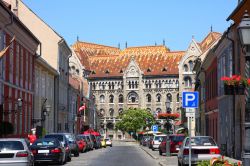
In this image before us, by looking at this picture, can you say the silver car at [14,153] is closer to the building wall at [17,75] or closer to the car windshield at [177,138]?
the building wall at [17,75]

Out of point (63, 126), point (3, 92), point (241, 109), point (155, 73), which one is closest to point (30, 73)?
point (3, 92)

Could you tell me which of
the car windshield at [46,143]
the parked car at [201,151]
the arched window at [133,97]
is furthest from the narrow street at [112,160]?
the arched window at [133,97]

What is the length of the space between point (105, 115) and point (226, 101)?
120 metres

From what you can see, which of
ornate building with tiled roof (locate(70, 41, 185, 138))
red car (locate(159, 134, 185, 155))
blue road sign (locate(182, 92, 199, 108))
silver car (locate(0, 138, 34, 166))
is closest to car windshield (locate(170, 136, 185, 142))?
red car (locate(159, 134, 185, 155))

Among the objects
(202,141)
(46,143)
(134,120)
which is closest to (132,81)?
(134,120)

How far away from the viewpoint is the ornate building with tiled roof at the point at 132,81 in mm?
153750

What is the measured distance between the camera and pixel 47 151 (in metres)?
28.1

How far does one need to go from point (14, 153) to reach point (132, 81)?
137 metres

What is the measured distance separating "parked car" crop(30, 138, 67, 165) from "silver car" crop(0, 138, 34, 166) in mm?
7033

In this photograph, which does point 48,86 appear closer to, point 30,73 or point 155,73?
point 30,73

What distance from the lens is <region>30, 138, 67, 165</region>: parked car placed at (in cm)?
2805

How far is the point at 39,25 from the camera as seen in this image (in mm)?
63594

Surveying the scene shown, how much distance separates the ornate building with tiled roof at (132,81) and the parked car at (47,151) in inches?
4846

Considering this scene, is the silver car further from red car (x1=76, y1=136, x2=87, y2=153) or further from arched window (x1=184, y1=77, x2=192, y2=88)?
arched window (x1=184, y1=77, x2=192, y2=88)
